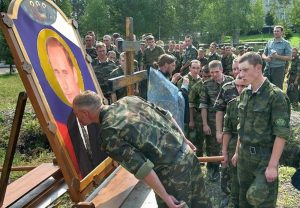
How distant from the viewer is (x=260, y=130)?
407cm

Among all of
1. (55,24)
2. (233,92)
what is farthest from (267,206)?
(55,24)

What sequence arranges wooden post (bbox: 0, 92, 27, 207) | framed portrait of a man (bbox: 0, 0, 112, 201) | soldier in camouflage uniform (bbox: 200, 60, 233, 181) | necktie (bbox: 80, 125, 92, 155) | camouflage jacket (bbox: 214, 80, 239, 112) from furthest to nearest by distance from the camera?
soldier in camouflage uniform (bbox: 200, 60, 233, 181) < camouflage jacket (bbox: 214, 80, 239, 112) < necktie (bbox: 80, 125, 92, 155) < wooden post (bbox: 0, 92, 27, 207) < framed portrait of a man (bbox: 0, 0, 112, 201)

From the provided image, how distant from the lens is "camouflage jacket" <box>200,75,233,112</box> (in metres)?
6.30

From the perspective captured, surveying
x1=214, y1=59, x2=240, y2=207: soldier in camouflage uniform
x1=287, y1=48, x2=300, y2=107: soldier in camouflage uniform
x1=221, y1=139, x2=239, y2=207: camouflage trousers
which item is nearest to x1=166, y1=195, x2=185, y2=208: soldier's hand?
x1=221, y1=139, x2=239, y2=207: camouflage trousers

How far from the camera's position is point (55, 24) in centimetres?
394

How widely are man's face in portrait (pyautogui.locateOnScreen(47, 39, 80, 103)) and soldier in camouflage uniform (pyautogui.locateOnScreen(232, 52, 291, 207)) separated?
5.16ft

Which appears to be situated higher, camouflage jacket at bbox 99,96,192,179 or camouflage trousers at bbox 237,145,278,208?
camouflage jacket at bbox 99,96,192,179

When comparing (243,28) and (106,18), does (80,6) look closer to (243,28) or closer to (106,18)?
(106,18)

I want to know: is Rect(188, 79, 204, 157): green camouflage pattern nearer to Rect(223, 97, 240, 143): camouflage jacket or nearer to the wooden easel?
Rect(223, 97, 240, 143): camouflage jacket

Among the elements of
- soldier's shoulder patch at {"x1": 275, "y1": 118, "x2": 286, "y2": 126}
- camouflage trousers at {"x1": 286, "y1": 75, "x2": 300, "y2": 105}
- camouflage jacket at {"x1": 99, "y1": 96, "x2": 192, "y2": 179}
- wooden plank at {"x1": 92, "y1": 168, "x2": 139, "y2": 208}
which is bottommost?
camouflage trousers at {"x1": 286, "y1": 75, "x2": 300, "y2": 105}

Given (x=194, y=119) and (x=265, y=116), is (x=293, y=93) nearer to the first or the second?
(x=194, y=119)

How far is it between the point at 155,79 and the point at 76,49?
157 centimetres

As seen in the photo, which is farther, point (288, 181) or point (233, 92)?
point (288, 181)

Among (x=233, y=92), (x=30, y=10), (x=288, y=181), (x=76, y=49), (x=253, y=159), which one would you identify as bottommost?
(x=288, y=181)
